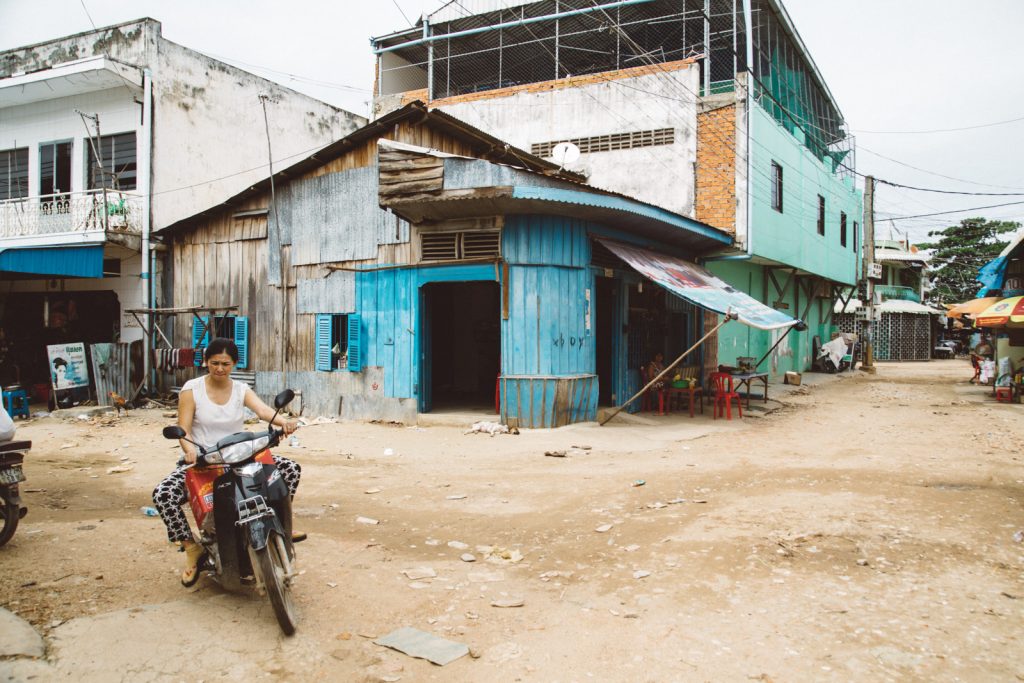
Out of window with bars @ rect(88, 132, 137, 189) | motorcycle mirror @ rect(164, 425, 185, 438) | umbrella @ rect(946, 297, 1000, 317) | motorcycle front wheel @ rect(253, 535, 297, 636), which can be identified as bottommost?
motorcycle front wheel @ rect(253, 535, 297, 636)

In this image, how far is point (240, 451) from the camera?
139 inches

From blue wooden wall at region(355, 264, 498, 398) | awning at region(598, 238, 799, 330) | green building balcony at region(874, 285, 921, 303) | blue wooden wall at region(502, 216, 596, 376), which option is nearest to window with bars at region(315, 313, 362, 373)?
blue wooden wall at region(355, 264, 498, 398)

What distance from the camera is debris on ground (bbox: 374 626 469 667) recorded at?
3.19 metres

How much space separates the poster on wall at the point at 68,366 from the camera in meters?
12.8

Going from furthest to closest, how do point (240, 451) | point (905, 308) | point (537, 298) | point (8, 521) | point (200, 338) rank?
1. point (905, 308)
2. point (200, 338)
3. point (537, 298)
4. point (8, 521)
5. point (240, 451)

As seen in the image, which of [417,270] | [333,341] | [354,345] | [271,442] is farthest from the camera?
[333,341]

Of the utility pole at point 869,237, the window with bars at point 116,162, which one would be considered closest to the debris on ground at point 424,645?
the window with bars at point 116,162

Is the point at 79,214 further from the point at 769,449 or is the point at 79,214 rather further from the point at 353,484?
the point at 769,449

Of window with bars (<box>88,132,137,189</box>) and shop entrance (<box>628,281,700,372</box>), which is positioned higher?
window with bars (<box>88,132,137,189</box>)

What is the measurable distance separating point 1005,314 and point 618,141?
991 cm

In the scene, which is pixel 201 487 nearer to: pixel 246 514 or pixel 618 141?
pixel 246 514

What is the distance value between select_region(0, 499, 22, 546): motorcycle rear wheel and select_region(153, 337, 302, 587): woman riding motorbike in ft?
5.32

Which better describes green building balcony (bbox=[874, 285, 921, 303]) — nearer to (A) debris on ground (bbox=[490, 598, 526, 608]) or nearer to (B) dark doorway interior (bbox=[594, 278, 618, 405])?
(B) dark doorway interior (bbox=[594, 278, 618, 405])

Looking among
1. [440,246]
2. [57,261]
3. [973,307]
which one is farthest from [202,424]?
[973,307]
